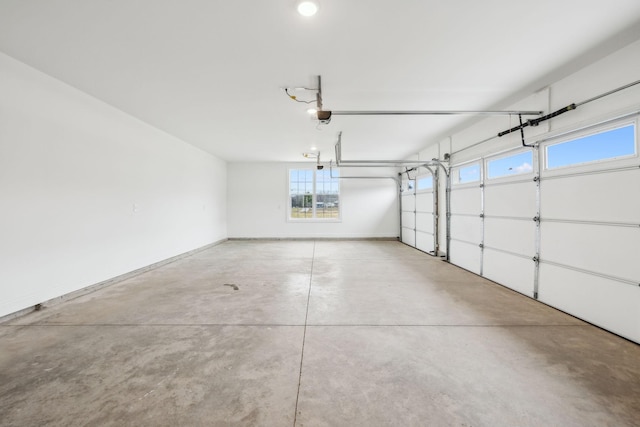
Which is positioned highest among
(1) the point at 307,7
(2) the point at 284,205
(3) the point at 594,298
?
(1) the point at 307,7

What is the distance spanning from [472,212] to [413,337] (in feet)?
10.3

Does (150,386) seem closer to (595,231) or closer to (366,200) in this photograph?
(595,231)

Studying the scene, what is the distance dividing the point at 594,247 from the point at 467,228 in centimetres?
214

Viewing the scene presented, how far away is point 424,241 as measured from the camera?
257 inches

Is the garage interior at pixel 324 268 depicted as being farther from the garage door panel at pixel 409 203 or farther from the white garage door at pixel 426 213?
the garage door panel at pixel 409 203

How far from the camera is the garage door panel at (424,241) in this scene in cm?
620

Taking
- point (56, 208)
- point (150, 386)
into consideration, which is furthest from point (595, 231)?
point (56, 208)

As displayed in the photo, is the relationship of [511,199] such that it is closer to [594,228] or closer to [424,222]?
[594,228]

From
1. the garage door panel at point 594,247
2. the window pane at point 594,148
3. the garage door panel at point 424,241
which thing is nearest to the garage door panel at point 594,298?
the garage door panel at point 594,247

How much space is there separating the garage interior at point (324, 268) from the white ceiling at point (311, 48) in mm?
21

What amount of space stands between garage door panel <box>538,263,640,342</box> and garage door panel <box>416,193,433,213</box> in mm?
3216

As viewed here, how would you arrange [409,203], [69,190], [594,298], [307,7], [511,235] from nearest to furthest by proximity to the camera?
[307,7]
[594,298]
[69,190]
[511,235]
[409,203]

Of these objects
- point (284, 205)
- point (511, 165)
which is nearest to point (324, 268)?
point (511, 165)

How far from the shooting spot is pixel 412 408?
1464mm
